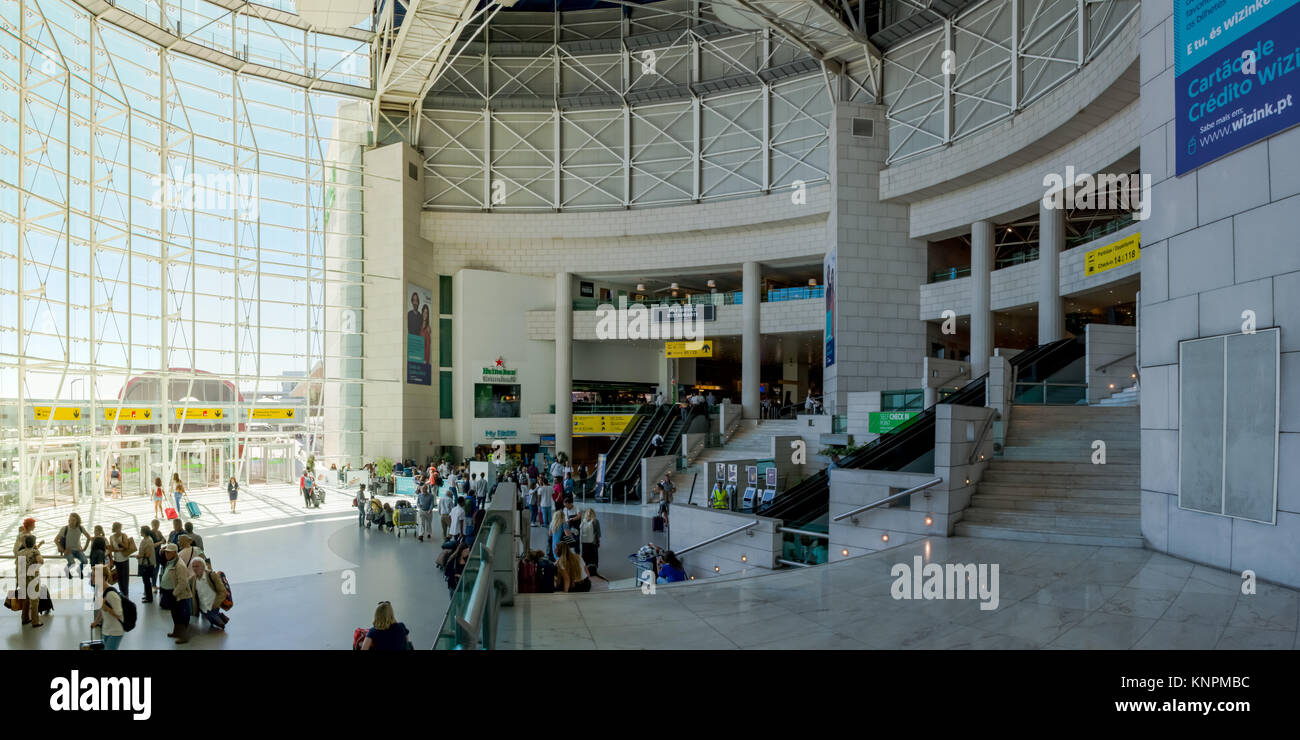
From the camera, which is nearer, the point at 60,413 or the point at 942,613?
the point at 942,613

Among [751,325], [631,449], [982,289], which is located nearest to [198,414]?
[631,449]

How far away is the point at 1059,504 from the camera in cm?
1005

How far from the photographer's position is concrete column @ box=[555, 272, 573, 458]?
31812 mm

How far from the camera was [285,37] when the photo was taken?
28.3m

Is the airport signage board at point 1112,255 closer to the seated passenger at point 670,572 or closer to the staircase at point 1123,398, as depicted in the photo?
the staircase at point 1123,398

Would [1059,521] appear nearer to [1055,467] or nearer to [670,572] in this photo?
[1055,467]

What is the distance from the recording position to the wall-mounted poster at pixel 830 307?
25.2 m

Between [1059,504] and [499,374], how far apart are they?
25663mm

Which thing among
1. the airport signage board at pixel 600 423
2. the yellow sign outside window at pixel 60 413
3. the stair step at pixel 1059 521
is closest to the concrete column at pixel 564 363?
the airport signage board at pixel 600 423

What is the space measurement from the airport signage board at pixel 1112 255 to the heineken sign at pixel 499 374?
74.1 feet

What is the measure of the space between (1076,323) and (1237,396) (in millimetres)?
20531

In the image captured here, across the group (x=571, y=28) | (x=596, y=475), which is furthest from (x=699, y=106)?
(x=596, y=475)

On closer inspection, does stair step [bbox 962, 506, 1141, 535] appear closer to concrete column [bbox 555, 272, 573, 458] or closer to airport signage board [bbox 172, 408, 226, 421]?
concrete column [bbox 555, 272, 573, 458]

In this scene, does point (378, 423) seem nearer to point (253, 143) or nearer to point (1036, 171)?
point (253, 143)
